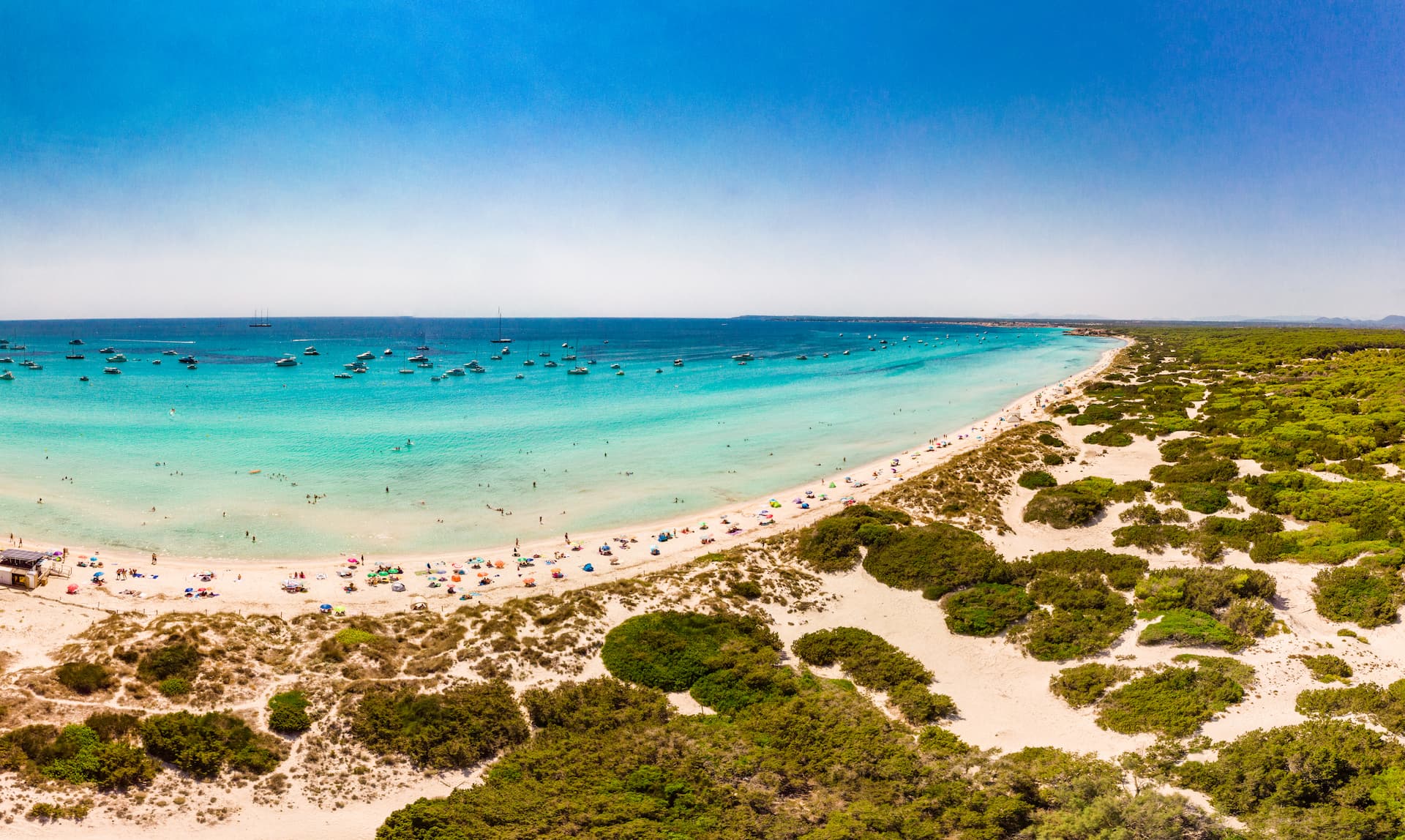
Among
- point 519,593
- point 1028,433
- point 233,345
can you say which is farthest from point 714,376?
point 233,345

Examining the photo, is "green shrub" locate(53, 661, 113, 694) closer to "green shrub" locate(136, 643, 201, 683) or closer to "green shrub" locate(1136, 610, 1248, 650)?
"green shrub" locate(136, 643, 201, 683)

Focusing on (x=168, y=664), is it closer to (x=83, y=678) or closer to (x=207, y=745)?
(x=83, y=678)

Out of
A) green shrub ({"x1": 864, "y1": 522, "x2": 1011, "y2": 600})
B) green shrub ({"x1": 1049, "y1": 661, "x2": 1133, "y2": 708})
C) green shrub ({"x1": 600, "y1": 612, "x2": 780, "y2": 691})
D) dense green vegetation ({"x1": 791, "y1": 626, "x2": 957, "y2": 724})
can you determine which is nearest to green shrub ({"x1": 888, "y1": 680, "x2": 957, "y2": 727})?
dense green vegetation ({"x1": 791, "y1": 626, "x2": 957, "y2": 724})

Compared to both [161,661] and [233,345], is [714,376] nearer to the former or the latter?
[161,661]

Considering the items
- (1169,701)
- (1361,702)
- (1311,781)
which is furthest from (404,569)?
(1361,702)

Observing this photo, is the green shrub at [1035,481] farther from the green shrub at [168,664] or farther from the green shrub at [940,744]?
the green shrub at [168,664]

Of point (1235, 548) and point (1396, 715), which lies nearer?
point (1396, 715)
